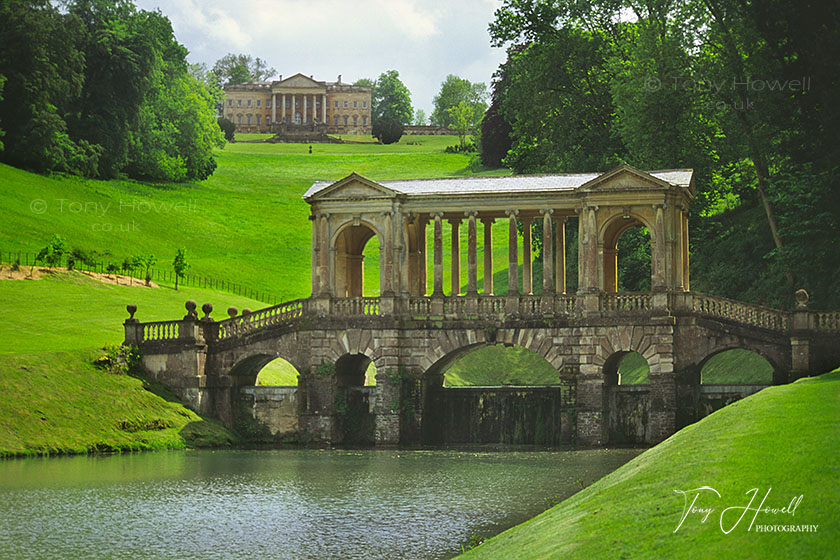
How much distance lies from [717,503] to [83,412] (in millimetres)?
35451

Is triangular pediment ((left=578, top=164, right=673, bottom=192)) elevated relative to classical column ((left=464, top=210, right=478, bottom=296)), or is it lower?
elevated

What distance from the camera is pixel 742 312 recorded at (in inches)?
1825

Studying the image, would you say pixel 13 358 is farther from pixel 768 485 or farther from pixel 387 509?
pixel 768 485

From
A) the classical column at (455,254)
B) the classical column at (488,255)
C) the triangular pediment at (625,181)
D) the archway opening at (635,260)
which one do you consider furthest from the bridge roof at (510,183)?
the archway opening at (635,260)

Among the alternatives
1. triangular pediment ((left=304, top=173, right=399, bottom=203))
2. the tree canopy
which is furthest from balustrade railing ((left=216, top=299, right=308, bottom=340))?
the tree canopy

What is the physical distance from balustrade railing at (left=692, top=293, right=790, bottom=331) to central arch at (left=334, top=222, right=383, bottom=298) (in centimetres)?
1694

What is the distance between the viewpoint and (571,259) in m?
75.9

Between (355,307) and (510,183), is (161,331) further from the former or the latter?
(510,183)

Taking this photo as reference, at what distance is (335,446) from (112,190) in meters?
66.5

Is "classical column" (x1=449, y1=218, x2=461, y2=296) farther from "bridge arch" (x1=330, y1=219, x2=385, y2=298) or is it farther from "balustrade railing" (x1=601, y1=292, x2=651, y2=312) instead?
"balustrade railing" (x1=601, y1=292, x2=651, y2=312)

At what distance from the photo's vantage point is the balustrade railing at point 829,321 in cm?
4484

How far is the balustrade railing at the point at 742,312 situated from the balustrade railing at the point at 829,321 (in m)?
1.20

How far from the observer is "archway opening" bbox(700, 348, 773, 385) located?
56312mm

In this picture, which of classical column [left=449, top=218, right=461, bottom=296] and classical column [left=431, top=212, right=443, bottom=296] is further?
classical column [left=449, top=218, right=461, bottom=296]
